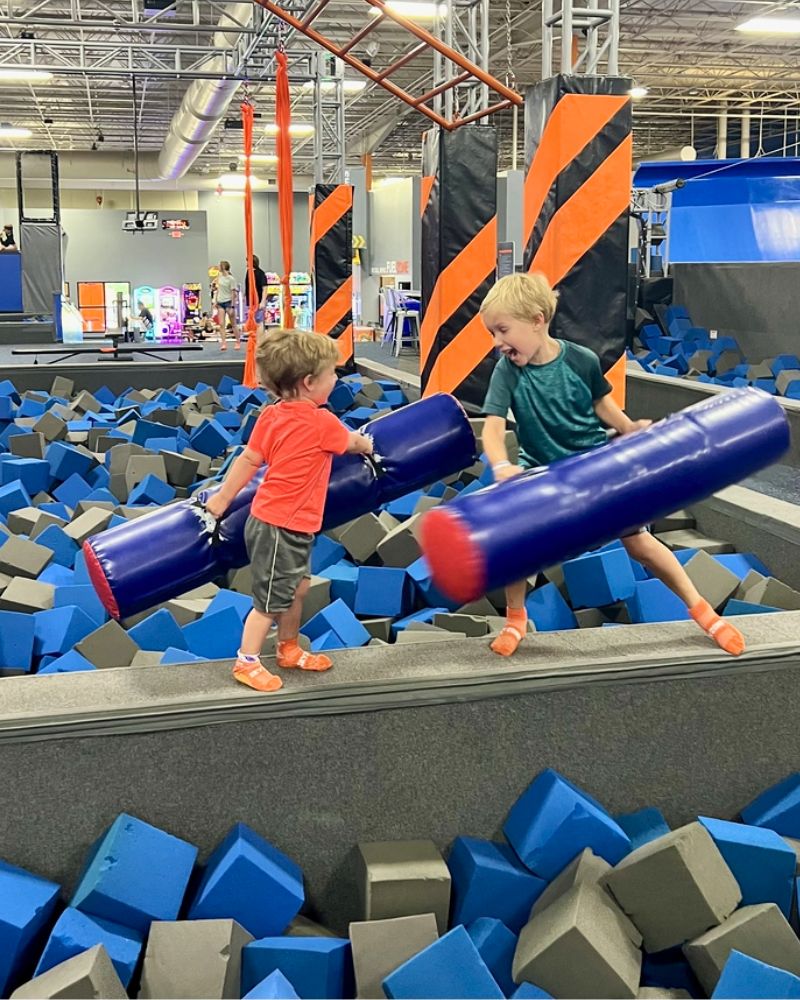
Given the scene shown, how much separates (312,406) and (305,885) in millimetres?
887

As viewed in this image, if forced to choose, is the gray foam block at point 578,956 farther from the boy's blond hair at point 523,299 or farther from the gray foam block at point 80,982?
the boy's blond hair at point 523,299

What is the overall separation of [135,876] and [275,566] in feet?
1.94

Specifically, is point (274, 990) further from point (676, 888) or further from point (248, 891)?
point (676, 888)

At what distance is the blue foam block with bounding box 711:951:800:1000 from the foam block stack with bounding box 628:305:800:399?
503cm

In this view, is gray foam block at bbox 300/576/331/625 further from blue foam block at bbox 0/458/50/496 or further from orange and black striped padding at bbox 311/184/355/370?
orange and black striped padding at bbox 311/184/355/370

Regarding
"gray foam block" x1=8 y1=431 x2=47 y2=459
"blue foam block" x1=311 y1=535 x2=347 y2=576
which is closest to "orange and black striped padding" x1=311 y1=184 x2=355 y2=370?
"gray foam block" x1=8 y1=431 x2=47 y2=459

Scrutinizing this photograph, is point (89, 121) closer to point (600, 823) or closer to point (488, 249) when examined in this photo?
point (488, 249)

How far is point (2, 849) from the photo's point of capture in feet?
6.02

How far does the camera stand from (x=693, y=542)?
3400 mm

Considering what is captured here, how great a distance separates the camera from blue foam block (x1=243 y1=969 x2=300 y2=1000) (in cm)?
158

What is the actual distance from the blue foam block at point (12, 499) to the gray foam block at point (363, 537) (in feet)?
4.75

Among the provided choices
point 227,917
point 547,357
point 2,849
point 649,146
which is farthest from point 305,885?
point 649,146

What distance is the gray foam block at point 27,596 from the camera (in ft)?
9.39

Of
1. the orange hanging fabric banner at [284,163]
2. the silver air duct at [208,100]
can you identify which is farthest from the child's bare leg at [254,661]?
the silver air duct at [208,100]
